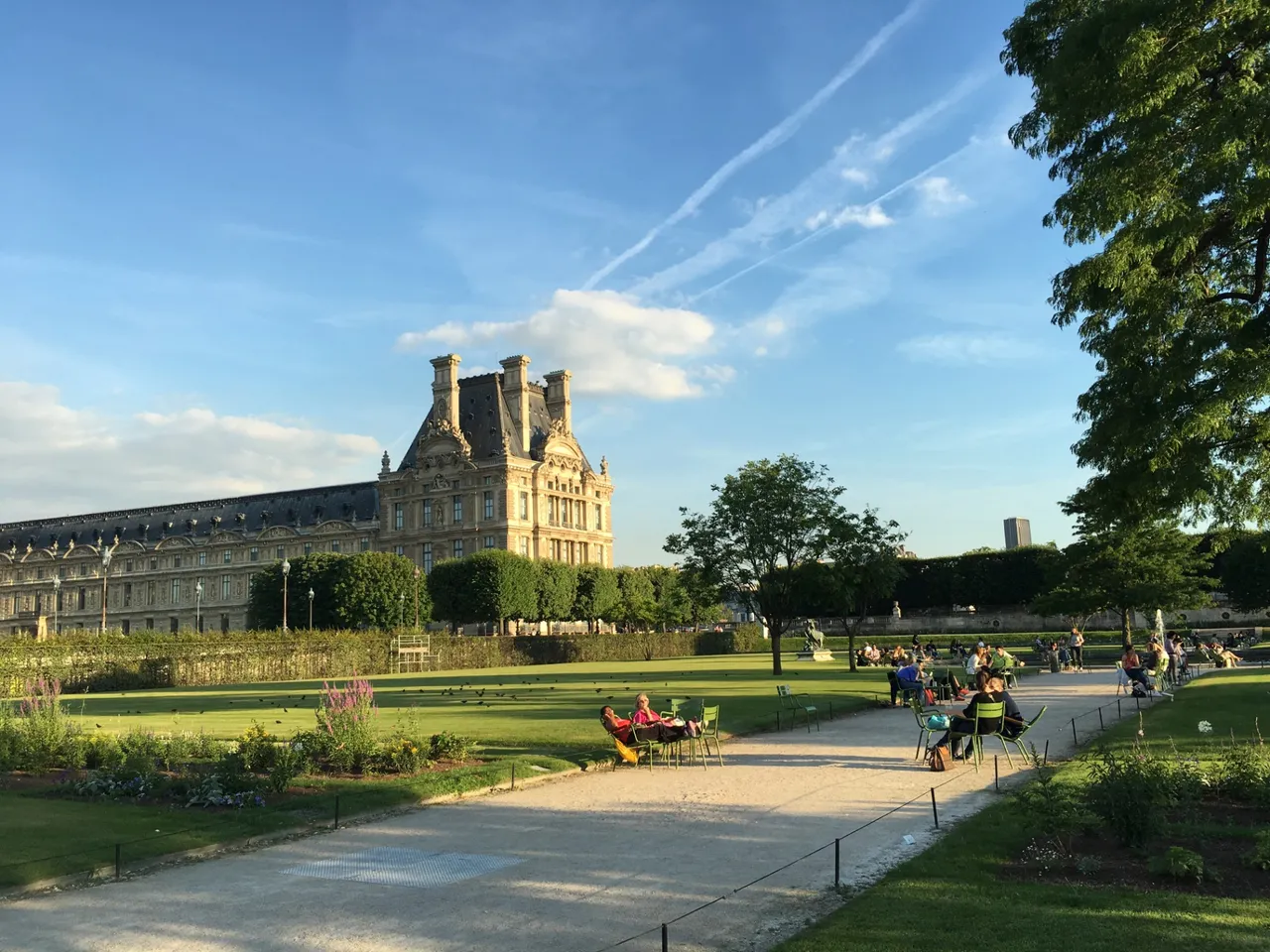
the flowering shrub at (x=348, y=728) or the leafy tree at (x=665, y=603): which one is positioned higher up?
the leafy tree at (x=665, y=603)

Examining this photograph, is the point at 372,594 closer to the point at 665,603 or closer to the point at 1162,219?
the point at 665,603

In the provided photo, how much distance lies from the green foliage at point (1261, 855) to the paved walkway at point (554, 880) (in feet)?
8.35

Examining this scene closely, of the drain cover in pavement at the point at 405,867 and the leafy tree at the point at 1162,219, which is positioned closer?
the drain cover in pavement at the point at 405,867

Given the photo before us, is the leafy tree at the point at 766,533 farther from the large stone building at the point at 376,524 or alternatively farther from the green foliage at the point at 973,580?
the large stone building at the point at 376,524

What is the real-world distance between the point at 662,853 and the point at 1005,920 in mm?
3263

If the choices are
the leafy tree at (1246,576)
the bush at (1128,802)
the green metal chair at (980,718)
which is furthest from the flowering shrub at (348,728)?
the leafy tree at (1246,576)

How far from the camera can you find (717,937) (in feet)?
21.0

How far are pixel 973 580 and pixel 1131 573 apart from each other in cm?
4439

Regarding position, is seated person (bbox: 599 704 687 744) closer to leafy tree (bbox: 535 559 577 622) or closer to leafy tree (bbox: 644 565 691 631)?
leafy tree (bbox: 644 565 691 631)

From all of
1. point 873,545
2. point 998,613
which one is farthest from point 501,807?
point 998,613

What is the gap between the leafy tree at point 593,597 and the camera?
97.1m

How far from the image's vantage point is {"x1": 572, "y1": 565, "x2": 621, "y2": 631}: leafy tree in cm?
9712

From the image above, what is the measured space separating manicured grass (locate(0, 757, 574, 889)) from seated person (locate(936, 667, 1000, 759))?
5.89 m

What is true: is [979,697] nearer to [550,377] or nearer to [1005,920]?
[1005,920]
